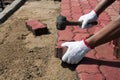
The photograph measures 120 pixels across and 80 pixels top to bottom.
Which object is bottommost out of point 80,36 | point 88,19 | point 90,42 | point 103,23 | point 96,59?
point 103,23

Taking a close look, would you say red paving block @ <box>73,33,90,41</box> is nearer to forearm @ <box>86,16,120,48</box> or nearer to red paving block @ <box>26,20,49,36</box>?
red paving block @ <box>26,20,49,36</box>

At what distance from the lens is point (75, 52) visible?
3.04 meters

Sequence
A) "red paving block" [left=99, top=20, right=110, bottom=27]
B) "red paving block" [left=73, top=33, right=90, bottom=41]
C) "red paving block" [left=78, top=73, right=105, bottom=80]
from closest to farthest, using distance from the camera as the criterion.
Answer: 1. "red paving block" [left=78, top=73, right=105, bottom=80]
2. "red paving block" [left=73, top=33, right=90, bottom=41]
3. "red paving block" [left=99, top=20, right=110, bottom=27]

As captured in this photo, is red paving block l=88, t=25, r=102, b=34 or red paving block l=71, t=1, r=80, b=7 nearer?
red paving block l=88, t=25, r=102, b=34

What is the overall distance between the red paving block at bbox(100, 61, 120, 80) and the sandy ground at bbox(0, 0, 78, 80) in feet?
1.09

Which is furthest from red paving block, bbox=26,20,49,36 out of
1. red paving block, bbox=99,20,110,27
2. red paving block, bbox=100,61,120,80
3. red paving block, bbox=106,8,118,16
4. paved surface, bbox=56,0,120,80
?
red paving block, bbox=100,61,120,80

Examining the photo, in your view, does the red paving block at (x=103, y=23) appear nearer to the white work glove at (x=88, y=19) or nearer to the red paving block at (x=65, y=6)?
the white work glove at (x=88, y=19)

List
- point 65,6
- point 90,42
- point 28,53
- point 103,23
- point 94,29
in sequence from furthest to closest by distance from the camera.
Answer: point 65,6
point 103,23
point 94,29
point 28,53
point 90,42

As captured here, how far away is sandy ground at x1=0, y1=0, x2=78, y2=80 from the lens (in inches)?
125

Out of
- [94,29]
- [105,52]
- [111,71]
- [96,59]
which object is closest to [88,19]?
[94,29]

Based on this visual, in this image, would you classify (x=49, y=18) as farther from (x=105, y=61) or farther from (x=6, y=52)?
(x=105, y=61)

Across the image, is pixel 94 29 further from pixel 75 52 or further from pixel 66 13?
pixel 75 52

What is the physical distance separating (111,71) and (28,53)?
1.17 m

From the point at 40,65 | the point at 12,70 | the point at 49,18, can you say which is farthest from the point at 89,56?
the point at 49,18
